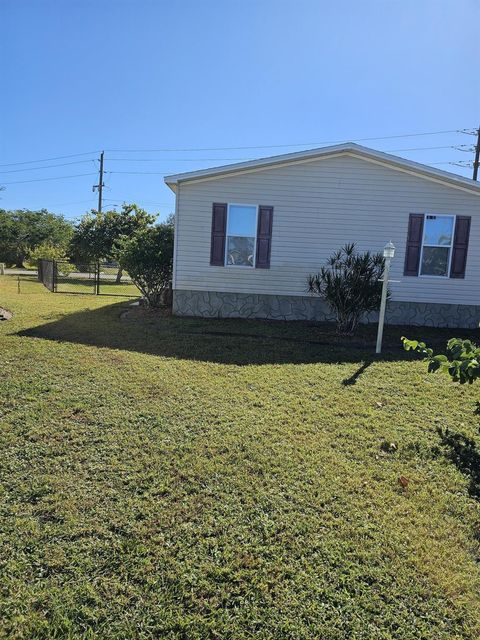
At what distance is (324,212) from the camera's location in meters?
9.54

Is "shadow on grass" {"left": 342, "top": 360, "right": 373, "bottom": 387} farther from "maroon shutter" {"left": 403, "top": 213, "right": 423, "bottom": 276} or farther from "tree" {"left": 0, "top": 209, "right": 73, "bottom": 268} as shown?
"tree" {"left": 0, "top": 209, "right": 73, "bottom": 268}

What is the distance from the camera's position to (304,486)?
2.99 meters

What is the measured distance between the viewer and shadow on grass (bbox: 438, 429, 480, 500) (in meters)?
3.21

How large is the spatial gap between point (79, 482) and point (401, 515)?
2177mm

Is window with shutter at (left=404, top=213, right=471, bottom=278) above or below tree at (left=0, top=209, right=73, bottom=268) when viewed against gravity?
below

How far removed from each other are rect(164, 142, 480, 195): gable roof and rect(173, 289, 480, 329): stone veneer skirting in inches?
103

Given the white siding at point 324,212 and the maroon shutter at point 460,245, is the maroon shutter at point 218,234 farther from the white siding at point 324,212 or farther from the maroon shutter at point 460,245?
the maroon shutter at point 460,245

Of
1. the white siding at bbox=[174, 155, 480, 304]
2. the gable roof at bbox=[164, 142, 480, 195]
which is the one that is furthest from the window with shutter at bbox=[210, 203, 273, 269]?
the gable roof at bbox=[164, 142, 480, 195]

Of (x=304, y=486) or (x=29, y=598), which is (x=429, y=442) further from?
(x=29, y=598)

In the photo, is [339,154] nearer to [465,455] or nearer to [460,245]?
[460,245]

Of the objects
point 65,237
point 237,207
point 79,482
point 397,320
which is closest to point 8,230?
point 65,237

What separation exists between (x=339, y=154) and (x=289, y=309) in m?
3.63

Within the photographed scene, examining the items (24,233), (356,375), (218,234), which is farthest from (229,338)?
(24,233)

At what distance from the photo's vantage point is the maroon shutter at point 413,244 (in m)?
9.53
